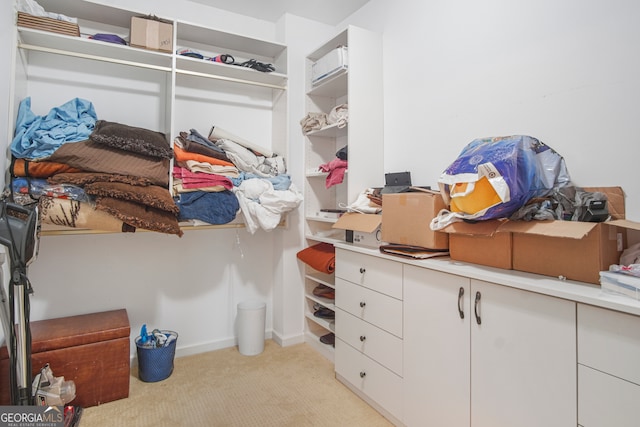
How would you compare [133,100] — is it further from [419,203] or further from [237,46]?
[419,203]

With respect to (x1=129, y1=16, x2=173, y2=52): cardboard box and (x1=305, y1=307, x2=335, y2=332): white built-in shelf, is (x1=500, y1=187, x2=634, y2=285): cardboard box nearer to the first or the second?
(x1=305, y1=307, x2=335, y2=332): white built-in shelf

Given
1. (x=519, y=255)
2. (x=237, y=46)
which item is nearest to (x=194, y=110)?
(x=237, y=46)

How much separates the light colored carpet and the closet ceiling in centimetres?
271

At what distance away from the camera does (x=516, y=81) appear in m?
1.68

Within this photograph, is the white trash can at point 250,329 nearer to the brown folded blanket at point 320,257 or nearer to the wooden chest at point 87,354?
the brown folded blanket at point 320,257

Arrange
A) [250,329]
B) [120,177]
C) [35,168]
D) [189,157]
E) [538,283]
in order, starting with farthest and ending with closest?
[250,329], [189,157], [120,177], [35,168], [538,283]

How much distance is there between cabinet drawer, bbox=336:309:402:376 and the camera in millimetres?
1814

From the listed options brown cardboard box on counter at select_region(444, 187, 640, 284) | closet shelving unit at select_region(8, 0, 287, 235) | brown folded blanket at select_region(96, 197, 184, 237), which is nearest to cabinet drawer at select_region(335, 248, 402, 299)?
brown cardboard box on counter at select_region(444, 187, 640, 284)

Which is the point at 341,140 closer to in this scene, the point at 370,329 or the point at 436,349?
the point at 370,329

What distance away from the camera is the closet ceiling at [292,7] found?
8.71 feet

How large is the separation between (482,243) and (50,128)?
2382 millimetres

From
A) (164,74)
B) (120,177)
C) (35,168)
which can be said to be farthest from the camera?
(164,74)

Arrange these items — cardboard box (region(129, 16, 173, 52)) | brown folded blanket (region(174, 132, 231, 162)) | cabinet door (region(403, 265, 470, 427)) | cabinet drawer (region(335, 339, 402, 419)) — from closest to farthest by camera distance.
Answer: cabinet door (region(403, 265, 470, 427)) → cabinet drawer (region(335, 339, 402, 419)) → cardboard box (region(129, 16, 173, 52)) → brown folded blanket (region(174, 132, 231, 162))

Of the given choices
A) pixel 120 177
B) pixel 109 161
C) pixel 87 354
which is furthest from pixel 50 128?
pixel 87 354
